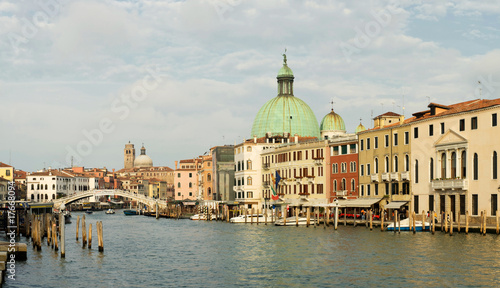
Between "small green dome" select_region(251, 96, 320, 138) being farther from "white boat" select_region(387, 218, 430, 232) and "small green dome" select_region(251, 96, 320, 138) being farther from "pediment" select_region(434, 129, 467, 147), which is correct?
"white boat" select_region(387, 218, 430, 232)

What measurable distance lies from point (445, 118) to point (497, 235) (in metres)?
12.1

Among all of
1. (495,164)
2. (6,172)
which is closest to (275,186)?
(495,164)

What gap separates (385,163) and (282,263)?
29.3 m

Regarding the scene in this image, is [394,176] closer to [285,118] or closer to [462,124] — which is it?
[462,124]

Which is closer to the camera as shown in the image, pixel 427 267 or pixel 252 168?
pixel 427 267

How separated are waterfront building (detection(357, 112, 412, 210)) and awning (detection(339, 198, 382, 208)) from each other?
0.61ft

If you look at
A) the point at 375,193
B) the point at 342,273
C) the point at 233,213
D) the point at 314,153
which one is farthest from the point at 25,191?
the point at 342,273

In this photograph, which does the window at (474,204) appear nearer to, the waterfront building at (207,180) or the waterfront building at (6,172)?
the waterfront building at (207,180)

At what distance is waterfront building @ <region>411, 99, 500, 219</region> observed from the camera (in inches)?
1937

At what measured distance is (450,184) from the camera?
52656mm

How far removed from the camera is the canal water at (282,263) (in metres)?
29.2

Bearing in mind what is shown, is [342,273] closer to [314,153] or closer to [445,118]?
[445,118]

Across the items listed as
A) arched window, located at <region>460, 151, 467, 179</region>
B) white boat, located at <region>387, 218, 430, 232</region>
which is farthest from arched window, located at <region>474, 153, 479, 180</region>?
white boat, located at <region>387, 218, 430, 232</region>

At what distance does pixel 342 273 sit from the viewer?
31.0 m
